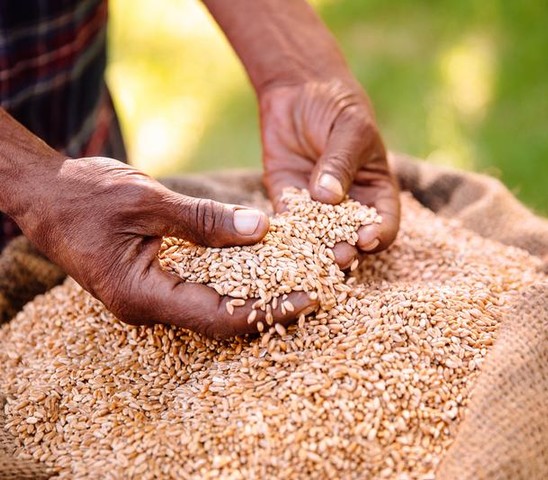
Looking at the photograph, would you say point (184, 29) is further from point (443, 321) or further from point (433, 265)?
point (443, 321)

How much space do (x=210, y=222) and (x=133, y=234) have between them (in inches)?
7.7

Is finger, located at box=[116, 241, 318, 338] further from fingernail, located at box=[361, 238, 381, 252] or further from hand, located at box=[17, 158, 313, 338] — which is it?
fingernail, located at box=[361, 238, 381, 252]

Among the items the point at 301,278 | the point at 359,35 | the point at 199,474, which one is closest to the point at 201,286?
the point at 301,278

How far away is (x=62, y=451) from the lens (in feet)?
6.05

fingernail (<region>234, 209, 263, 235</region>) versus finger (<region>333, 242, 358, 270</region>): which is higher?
fingernail (<region>234, 209, 263, 235</region>)

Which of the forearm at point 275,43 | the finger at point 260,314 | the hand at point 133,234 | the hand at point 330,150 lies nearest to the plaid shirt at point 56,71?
the forearm at point 275,43

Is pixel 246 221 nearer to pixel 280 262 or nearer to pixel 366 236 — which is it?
pixel 280 262

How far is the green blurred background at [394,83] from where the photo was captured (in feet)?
15.3

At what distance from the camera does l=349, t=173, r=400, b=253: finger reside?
7.22ft

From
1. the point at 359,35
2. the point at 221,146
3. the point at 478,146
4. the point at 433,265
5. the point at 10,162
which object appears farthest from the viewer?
the point at 359,35

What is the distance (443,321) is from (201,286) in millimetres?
626

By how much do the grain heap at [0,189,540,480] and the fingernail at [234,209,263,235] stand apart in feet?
0.92

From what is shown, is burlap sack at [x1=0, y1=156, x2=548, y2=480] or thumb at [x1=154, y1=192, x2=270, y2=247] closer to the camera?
burlap sack at [x1=0, y1=156, x2=548, y2=480]

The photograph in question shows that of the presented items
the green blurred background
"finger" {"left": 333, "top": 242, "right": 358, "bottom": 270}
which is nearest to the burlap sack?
"finger" {"left": 333, "top": 242, "right": 358, "bottom": 270}
